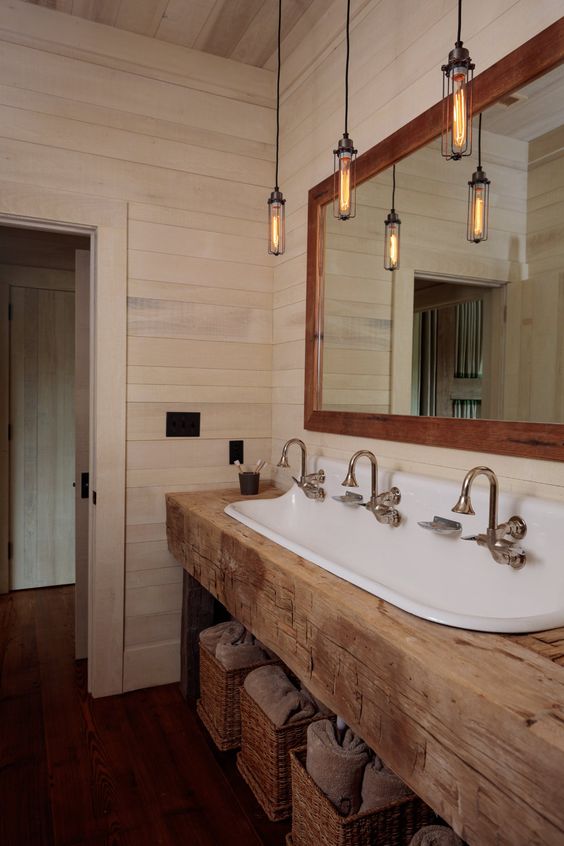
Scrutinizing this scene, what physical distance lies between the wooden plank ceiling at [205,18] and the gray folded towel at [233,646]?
89.5 inches

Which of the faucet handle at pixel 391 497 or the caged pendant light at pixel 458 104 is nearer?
the caged pendant light at pixel 458 104

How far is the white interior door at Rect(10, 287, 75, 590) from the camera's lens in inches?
145

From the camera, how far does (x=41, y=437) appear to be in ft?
12.3

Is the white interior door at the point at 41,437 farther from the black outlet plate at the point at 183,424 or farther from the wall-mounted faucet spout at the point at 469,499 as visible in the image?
the wall-mounted faucet spout at the point at 469,499

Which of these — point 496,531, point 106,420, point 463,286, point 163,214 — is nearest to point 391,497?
point 496,531

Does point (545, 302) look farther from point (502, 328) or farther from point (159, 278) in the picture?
point (159, 278)

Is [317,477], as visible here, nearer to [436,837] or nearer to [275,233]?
[275,233]

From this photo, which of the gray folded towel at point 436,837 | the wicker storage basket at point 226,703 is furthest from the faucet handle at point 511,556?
the wicker storage basket at point 226,703

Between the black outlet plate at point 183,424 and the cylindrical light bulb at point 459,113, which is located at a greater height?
the cylindrical light bulb at point 459,113

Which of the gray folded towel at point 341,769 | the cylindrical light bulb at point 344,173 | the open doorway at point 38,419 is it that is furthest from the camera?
the open doorway at point 38,419

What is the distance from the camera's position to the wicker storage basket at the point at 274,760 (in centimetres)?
167

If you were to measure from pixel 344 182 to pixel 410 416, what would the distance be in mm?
673

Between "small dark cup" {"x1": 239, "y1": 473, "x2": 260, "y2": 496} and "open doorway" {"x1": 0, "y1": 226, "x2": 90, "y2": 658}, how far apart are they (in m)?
1.66

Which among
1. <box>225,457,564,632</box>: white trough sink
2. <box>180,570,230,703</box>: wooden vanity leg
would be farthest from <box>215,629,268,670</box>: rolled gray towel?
<box>225,457,564,632</box>: white trough sink
